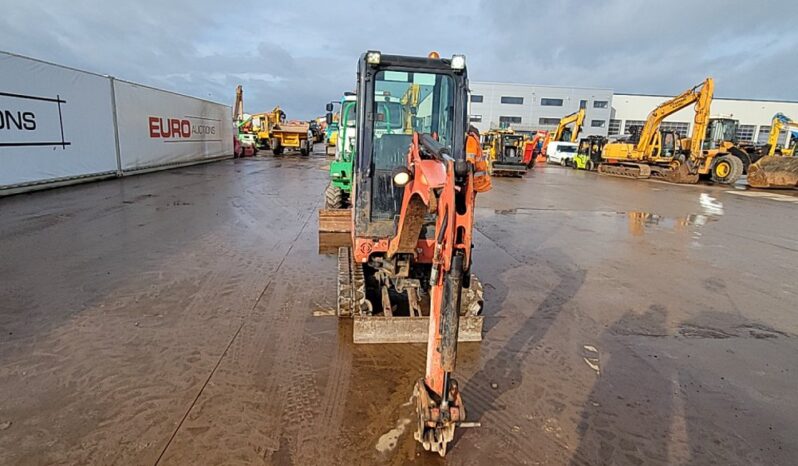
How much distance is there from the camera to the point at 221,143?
2564 cm

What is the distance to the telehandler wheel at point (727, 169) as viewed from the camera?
20.4 metres

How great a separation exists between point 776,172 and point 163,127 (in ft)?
86.4

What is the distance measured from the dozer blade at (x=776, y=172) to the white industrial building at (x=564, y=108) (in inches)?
1698

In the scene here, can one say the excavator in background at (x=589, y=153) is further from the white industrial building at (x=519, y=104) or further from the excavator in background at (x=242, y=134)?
the white industrial building at (x=519, y=104)

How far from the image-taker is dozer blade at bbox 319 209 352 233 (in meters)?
7.81

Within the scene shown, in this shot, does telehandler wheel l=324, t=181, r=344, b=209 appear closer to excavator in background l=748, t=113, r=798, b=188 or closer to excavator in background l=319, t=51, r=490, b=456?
excavator in background l=319, t=51, r=490, b=456

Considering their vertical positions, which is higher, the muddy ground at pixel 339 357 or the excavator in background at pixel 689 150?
the excavator in background at pixel 689 150

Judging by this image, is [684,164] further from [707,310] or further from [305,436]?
[305,436]

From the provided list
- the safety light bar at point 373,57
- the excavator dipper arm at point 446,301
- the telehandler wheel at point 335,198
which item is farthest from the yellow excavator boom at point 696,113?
the excavator dipper arm at point 446,301

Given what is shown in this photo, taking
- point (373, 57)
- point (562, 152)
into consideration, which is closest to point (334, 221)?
point (373, 57)

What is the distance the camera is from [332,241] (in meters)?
7.43

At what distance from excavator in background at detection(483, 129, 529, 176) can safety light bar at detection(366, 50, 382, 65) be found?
19094mm

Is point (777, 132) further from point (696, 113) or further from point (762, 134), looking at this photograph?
point (762, 134)

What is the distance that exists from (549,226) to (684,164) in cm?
1573
